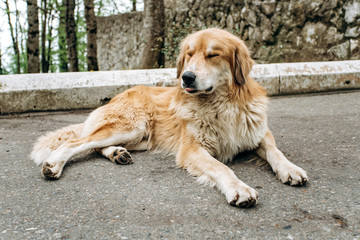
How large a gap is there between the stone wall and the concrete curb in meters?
1.77

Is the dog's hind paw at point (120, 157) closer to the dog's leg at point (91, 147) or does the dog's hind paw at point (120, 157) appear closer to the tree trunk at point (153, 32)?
the dog's leg at point (91, 147)

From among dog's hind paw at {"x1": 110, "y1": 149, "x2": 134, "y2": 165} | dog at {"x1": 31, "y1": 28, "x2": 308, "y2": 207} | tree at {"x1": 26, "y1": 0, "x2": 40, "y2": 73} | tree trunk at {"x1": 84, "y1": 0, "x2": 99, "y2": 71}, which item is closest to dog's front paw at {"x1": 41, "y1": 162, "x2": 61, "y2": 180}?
dog at {"x1": 31, "y1": 28, "x2": 308, "y2": 207}

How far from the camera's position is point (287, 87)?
6.46 metres

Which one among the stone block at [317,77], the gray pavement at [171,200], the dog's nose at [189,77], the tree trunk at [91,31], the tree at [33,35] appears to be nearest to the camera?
the gray pavement at [171,200]

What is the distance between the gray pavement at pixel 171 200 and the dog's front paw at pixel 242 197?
1.7 inches

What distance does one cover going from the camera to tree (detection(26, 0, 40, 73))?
8773mm

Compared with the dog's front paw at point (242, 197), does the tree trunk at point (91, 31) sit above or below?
above

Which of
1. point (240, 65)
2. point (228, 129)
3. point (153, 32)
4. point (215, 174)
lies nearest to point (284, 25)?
point (153, 32)

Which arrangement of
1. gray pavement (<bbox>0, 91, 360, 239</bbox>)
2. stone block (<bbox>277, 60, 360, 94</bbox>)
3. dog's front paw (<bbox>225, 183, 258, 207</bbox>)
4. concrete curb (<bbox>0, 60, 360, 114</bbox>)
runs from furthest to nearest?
stone block (<bbox>277, 60, 360, 94</bbox>), concrete curb (<bbox>0, 60, 360, 114</bbox>), dog's front paw (<bbox>225, 183, 258, 207</bbox>), gray pavement (<bbox>0, 91, 360, 239</bbox>)

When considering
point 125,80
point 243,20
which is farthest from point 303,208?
point 243,20

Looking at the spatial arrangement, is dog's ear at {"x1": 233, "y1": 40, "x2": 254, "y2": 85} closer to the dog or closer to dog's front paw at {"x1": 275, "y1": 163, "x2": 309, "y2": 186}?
the dog

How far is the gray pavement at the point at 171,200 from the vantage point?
6.09 feet

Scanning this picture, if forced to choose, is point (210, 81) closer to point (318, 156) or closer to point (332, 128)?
point (318, 156)

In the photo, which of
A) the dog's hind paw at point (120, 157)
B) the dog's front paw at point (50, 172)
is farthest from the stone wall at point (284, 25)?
the dog's front paw at point (50, 172)
